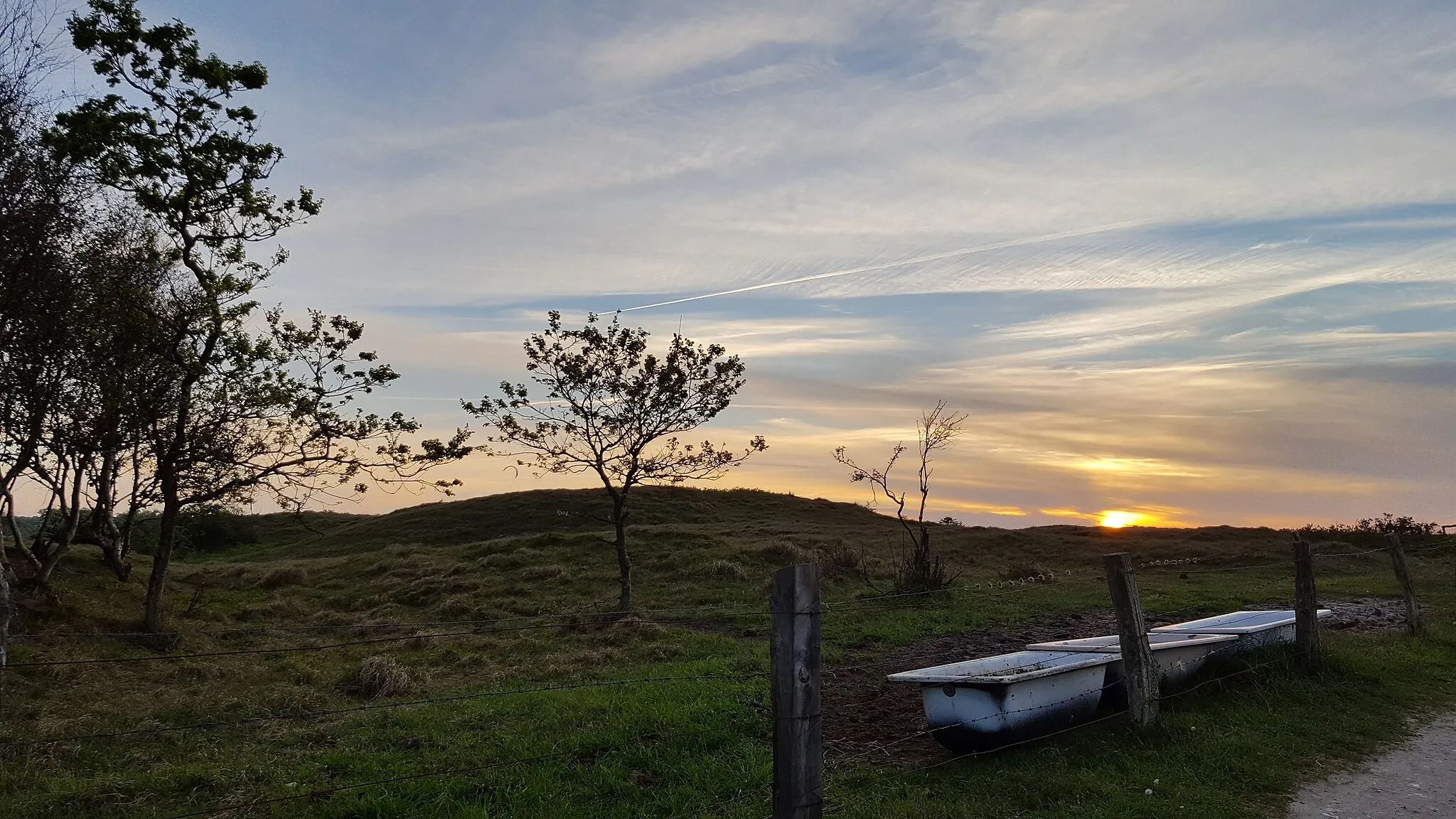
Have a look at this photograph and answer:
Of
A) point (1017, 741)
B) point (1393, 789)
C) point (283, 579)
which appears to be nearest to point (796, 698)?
point (1017, 741)

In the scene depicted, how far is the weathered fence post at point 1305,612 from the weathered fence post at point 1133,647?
3.55 meters

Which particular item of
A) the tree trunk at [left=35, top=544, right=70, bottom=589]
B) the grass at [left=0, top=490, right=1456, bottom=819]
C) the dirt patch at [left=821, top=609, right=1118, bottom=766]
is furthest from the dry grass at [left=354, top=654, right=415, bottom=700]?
the tree trunk at [left=35, top=544, right=70, bottom=589]

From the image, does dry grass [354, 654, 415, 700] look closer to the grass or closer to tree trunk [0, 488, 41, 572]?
the grass

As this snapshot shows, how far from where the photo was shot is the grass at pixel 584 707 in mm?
6812

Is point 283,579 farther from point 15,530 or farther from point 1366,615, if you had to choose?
point 1366,615

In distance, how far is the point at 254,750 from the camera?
8.91 metres

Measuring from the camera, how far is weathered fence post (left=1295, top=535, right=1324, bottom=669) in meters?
9.99

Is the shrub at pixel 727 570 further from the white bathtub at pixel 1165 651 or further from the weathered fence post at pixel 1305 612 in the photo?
the weathered fence post at pixel 1305 612

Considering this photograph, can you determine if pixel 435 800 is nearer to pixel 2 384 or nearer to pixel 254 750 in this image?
pixel 254 750

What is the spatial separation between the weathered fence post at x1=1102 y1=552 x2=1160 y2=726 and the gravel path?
4.42 ft

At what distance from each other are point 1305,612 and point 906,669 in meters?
4.93

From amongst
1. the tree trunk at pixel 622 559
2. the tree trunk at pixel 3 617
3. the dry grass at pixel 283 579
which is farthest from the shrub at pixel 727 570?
the tree trunk at pixel 3 617

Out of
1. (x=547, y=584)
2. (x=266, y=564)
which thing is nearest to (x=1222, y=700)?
(x=547, y=584)

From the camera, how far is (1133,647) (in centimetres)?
786
